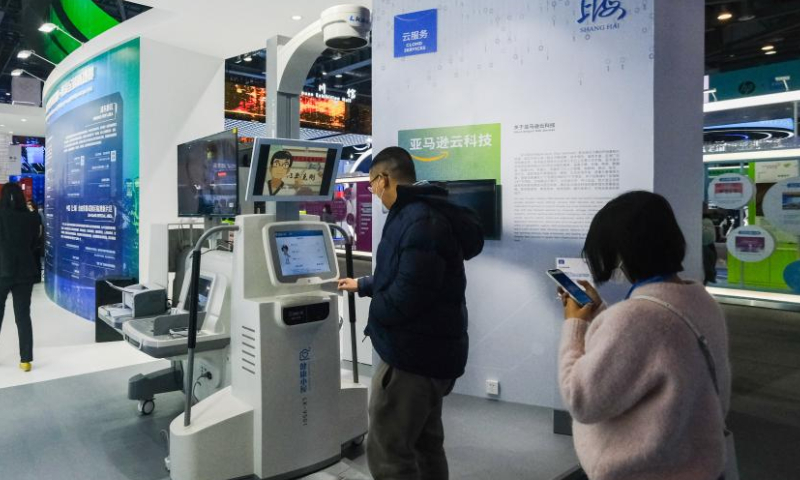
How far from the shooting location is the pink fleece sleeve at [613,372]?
1.14 m

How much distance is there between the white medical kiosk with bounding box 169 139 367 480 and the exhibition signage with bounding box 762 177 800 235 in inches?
311

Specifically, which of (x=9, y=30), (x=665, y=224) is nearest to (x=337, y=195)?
(x=665, y=224)

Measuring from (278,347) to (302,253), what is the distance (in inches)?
19.2

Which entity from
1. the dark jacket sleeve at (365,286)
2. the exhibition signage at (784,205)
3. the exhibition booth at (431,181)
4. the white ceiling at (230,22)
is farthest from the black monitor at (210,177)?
the exhibition signage at (784,205)

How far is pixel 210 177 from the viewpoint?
3588 mm

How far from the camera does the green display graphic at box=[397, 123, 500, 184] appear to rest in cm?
388

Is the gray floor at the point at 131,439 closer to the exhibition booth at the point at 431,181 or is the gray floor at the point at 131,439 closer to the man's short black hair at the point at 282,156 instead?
the exhibition booth at the point at 431,181

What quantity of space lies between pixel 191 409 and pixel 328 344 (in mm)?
748

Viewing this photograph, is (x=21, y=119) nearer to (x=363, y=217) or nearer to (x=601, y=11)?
(x=363, y=217)

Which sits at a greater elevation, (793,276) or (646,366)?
(646,366)

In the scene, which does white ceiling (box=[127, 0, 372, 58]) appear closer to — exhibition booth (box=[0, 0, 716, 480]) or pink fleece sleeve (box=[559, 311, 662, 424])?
exhibition booth (box=[0, 0, 716, 480])

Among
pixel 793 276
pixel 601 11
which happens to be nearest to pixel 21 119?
pixel 601 11

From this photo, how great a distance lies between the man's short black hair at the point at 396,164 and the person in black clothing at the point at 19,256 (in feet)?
A: 13.4

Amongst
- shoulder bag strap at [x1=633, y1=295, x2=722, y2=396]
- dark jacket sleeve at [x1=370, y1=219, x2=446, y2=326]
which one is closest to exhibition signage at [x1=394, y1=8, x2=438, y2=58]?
dark jacket sleeve at [x1=370, y1=219, x2=446, y2=326]
